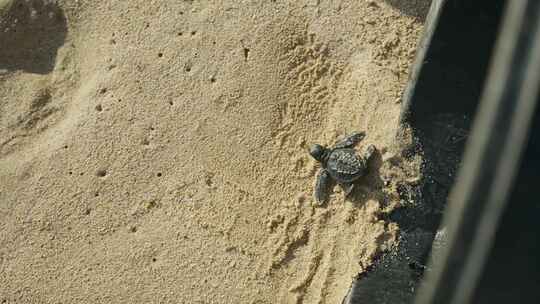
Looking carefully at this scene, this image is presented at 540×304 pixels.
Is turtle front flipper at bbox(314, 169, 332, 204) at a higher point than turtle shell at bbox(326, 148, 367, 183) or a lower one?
lower

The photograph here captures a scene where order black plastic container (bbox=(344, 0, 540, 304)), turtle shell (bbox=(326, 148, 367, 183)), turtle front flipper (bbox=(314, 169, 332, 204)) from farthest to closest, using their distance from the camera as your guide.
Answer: turtle front flipper (bbox=(314, 169, 332, 204))
turtle shell (bbox=(326, 148, 367, 183))
black plastic container (bbox=(344, 0, 540, 304))

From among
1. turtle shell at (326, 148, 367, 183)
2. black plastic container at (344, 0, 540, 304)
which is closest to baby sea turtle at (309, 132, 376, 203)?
turtle shell at (326, 148, 367, 183)

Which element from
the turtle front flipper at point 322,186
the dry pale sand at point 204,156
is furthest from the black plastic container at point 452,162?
the turtle front flipper at point 322,186

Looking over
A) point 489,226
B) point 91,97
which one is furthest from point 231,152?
point 489,226

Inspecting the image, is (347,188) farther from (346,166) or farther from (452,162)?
(452,162)

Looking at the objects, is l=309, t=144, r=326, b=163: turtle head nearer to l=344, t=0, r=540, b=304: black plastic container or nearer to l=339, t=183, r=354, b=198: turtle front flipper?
l=339, t=183, r=354, b=198: turtle front flipper

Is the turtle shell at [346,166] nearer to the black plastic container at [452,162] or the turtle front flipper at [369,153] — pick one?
the turtle front flipper at [369,153]
